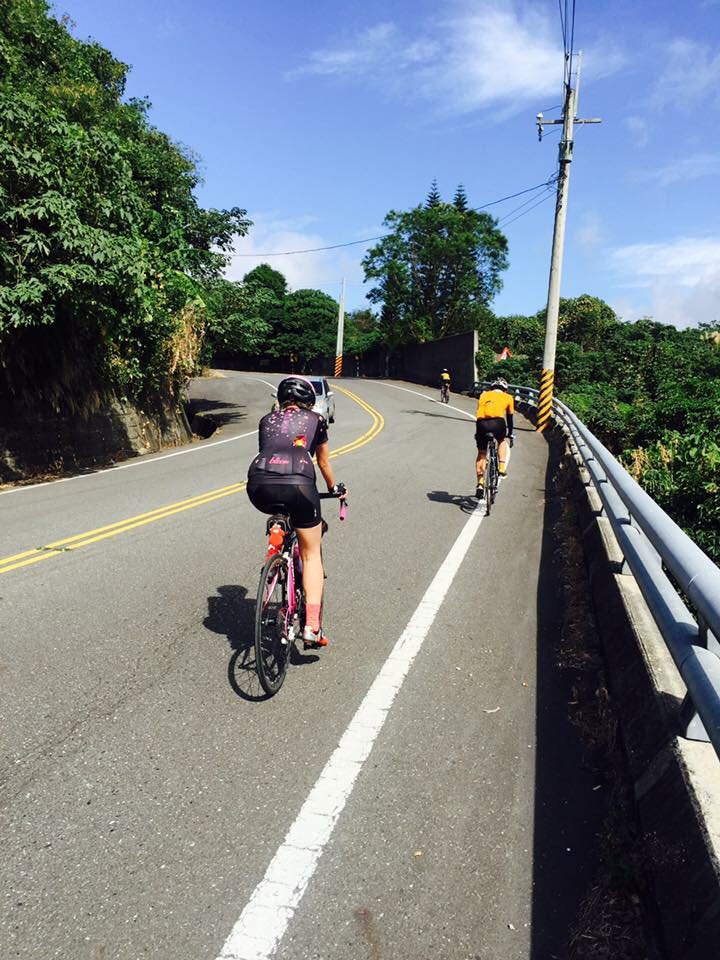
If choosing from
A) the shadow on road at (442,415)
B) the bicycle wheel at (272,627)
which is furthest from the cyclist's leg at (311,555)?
the shadow on road at (442,415)

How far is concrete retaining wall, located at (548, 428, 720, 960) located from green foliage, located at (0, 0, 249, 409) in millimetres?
11000

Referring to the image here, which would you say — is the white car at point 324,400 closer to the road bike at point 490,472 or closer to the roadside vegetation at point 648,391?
the roadside vegetation at point 648,391

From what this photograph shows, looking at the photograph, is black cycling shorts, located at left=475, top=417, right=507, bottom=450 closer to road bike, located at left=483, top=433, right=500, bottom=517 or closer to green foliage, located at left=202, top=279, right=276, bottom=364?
road bike, located at left=483, top=433, right=500, bottom=517

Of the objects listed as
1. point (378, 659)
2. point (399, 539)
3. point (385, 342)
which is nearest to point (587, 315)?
point (385, 342)

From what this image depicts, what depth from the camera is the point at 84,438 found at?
16.5 meters

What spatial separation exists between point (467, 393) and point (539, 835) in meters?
36.2

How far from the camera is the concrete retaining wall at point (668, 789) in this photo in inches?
81.0

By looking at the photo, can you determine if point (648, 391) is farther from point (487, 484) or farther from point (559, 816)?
point (559, 816)

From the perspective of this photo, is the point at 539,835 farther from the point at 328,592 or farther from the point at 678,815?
the point at 328,592

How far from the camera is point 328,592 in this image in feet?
19.9

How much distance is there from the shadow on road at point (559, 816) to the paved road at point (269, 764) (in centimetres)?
1

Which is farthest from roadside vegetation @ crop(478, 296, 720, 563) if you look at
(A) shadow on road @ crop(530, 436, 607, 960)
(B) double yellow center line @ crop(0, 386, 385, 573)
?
(B) double yellow center line @ crop(0, 386, 385, 573)

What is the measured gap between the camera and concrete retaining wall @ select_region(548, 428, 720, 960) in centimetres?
206

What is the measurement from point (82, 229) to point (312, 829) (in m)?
11.5
